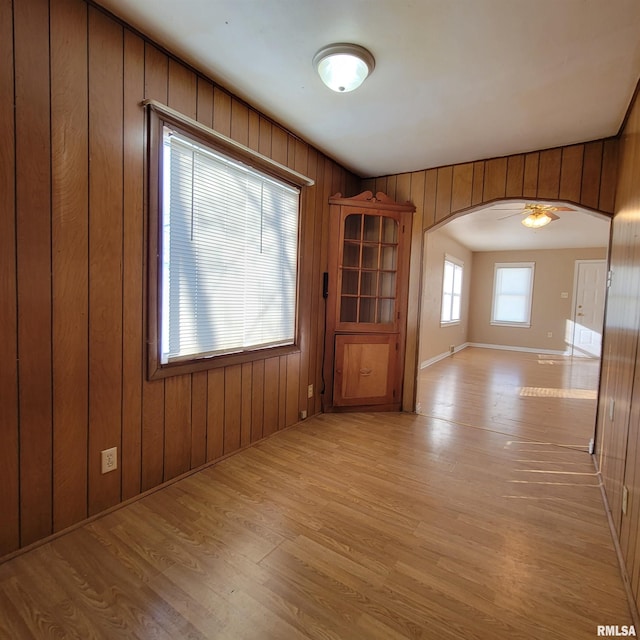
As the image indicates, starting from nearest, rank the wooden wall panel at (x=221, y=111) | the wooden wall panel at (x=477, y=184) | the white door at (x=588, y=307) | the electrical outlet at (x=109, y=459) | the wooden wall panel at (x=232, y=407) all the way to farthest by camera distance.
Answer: the electrical outlet at (x=109, y=459) < the wooden wall panel at (x=221, y=111) < the wooden wall panel at (x=232, y=407) < the wooden wall panel at (x=477, y=184) < the white door at (x=588, y=307)

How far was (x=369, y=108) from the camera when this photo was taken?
2.34 meters

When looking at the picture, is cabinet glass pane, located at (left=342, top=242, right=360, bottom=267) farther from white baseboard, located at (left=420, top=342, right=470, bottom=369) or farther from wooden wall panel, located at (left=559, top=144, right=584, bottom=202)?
white baseboard, located at (left=420, top=342, right=470, bottom=369)

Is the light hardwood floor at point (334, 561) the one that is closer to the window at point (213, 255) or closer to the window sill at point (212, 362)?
the window sill at point (212, 362)

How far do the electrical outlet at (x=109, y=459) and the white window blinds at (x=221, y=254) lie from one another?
0.54 metres

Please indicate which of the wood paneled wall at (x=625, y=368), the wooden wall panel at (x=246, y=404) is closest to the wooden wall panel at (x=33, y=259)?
the wooden wall panel at (x=246, y=404)

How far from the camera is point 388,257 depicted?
3.56 meters

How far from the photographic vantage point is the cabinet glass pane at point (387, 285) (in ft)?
11.7

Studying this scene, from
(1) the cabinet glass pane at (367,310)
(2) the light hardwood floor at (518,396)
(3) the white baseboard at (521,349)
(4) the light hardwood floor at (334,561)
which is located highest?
(1) the cabinet glass pane at (367,310)

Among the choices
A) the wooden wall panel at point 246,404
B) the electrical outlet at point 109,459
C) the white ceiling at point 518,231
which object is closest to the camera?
the electrical outlet at point 109,459

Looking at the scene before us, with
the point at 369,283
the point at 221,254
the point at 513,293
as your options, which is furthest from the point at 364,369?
the point at 513,293

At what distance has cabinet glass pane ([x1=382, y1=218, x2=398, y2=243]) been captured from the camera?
11.5 ft

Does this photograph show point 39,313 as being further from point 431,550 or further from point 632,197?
point 632,197

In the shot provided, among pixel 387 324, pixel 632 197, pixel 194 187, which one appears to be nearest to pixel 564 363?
pixel 387 324

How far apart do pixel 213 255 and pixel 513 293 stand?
26.4 feet
